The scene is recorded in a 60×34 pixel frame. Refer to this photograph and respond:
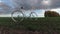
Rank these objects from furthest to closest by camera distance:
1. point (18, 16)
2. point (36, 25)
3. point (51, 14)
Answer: point (51, 14) → point (18, 16) → point (36, 25)

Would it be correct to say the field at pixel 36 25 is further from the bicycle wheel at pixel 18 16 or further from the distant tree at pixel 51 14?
the distant tree at pixel 51 14

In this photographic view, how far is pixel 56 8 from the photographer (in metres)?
2.79

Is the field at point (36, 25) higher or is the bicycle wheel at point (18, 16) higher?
the bicycle wheel at point (18, 16)

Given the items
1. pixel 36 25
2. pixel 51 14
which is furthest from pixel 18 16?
pixel 51 14

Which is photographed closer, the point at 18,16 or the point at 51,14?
the point at 18,16

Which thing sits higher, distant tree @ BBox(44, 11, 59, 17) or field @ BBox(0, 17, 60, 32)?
distant tree @ BBox(44, 11, 59, 17)

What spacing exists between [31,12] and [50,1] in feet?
1.40

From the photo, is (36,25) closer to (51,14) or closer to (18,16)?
(18,16)

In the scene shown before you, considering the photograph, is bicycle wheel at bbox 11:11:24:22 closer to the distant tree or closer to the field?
the field

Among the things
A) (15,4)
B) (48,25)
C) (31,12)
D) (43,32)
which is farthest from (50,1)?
(43,32)

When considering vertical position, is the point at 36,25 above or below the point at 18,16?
below

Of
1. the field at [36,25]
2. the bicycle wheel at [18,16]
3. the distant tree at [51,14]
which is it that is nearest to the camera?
the field at [36,25]

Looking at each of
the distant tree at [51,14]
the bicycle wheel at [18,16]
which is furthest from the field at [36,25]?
the distant tree at [51,14]

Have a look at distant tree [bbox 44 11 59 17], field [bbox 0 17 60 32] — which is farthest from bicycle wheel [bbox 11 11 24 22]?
distant tree [bbox 44 11 59 17]
